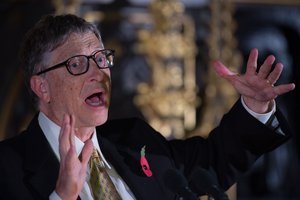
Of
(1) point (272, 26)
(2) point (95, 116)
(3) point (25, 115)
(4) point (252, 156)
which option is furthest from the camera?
(1) point (272, 26)

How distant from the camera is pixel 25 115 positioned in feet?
14.3

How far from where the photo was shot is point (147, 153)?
2.20 metres

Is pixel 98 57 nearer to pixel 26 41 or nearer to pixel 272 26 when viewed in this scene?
pixel 26 41

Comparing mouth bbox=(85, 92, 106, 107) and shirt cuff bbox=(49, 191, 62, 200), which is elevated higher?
mouth bbox=(85, 92, 106, 107)

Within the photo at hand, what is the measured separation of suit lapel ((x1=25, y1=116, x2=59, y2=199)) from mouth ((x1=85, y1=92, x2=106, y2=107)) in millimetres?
134

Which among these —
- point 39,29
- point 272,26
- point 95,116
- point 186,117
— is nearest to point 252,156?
point 95,116

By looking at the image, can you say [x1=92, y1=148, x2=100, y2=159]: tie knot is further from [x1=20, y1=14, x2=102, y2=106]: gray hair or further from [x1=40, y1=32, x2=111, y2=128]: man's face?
[x1=20, y1=14, x2=102, y2=106]: gray hair

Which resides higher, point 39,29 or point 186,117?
point 39,29

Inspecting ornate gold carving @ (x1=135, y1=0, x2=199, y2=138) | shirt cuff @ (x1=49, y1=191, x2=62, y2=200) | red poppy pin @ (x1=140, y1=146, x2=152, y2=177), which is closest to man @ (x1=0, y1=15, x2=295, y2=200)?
red poppy pin @ (x1=140, y1=146, x2=152, y2=177)

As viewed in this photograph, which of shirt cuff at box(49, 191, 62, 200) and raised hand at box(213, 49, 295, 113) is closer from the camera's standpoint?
shirt cuff at box(49, 191, 62, 200)

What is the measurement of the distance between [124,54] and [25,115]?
0.58 metres

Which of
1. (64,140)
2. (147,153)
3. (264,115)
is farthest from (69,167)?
(264,115)

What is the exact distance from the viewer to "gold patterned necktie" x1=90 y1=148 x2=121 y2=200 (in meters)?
2.03

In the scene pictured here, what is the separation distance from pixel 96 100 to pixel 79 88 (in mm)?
50
